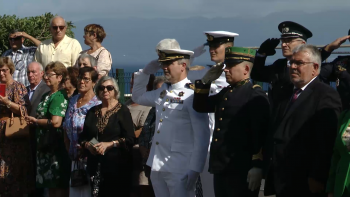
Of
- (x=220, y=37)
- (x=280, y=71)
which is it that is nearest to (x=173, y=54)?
(x=220, y=37)

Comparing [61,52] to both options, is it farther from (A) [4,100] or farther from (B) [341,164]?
(B) [341,164]

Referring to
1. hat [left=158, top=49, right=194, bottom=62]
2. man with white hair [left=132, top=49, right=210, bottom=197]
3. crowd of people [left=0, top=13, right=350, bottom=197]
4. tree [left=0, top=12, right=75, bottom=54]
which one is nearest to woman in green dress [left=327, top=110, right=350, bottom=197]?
crowd of people [left=0, top=13, right=350, bottom=197]

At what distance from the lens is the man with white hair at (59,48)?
29.2ft

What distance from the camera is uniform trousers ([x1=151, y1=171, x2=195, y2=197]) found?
19.4 ft

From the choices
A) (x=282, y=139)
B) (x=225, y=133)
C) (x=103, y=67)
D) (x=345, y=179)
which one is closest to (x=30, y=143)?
(x=103, y=67)

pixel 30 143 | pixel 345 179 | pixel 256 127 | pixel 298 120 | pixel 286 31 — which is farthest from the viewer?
pixel 30 143

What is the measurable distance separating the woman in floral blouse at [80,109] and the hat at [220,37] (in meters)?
1.64

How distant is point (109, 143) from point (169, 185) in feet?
3.37

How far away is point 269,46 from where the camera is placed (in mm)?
5816

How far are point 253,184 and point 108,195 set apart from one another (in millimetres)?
2077

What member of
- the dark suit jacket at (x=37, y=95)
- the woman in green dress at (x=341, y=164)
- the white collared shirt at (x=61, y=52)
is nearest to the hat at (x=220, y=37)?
the woman in green dress at (x=341, y=164)

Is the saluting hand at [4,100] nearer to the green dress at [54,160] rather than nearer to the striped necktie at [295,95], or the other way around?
the green dress at [54,160]

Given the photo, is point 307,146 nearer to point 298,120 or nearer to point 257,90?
point 298,120

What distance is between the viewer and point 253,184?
204 inches
